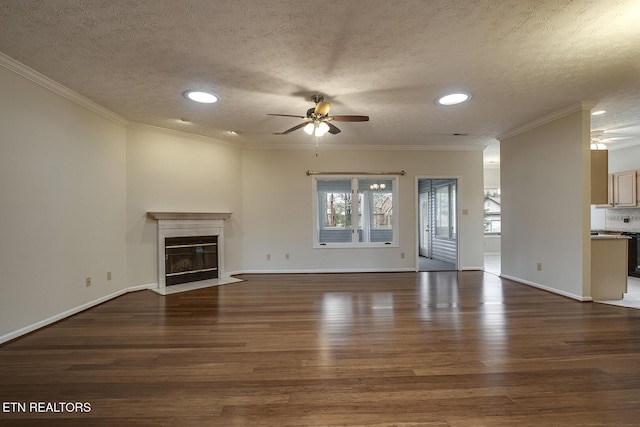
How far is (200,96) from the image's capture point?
336 centimetres

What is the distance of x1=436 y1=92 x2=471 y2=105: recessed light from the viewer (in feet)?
10.9

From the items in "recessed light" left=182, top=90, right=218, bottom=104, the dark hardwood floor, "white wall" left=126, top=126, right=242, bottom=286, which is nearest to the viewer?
the dark hardwood floor

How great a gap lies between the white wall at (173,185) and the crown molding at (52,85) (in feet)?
2.04

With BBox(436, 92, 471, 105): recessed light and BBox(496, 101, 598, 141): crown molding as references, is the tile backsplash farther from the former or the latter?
BBox(436, 92, 471, 105): recessed light

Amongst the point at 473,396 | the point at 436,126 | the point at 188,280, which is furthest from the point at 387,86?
the point at 188,280

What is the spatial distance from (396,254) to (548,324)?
3.00m

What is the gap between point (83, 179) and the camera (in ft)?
11.4

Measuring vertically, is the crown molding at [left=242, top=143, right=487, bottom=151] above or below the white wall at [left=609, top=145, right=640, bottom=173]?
above

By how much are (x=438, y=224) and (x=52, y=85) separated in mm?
7806

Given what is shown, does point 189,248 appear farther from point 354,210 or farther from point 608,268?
point 608,268

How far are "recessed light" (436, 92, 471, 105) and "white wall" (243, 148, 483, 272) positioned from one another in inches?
89.6

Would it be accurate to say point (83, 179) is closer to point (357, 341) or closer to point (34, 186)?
point (34, 186)

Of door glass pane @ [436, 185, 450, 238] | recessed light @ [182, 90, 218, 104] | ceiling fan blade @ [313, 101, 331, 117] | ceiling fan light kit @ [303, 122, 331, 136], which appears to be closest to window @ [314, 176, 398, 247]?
door glass pane @ [436, 185, 450, 238]

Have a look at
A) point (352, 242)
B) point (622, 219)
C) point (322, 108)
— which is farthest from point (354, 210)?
point (622, 219)
